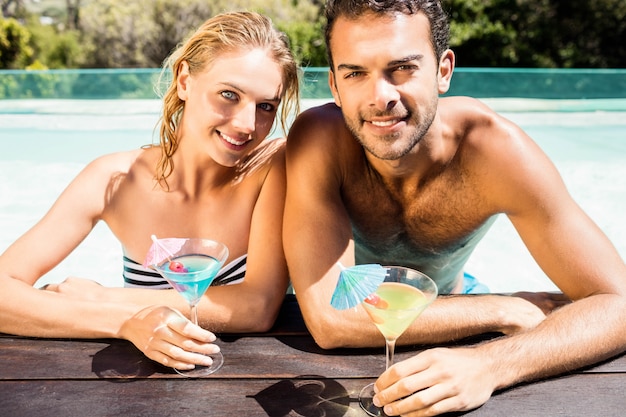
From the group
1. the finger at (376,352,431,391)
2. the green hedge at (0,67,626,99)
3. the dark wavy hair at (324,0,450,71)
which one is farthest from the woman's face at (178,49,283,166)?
the green hedge at (0,67,626,99)

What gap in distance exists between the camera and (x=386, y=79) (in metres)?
2.17

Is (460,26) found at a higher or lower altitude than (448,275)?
higher

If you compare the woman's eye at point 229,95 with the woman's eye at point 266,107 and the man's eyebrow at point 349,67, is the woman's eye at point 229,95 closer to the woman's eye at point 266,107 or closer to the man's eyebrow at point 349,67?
the woman's eye at point 266,107

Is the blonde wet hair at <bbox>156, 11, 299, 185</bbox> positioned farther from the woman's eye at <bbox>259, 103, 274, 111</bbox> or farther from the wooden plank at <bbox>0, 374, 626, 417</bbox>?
the wooden plank at <bbox>0, 374, 626, 417</bbox>

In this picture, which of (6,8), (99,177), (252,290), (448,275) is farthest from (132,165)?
(6,8)

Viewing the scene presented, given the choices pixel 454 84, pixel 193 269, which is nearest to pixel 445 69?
pixel 193 269

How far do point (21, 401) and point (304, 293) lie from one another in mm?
928

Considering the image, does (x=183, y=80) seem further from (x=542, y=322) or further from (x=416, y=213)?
(x=542, y=322)

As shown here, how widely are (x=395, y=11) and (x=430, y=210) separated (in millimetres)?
886

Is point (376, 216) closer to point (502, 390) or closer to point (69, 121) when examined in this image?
point (502, 390)

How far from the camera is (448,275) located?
3.12 m

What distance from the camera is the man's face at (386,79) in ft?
7.06

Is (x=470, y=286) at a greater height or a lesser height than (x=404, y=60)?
lesser

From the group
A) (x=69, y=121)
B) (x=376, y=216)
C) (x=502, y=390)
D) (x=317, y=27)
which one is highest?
(x=317, y=27)
